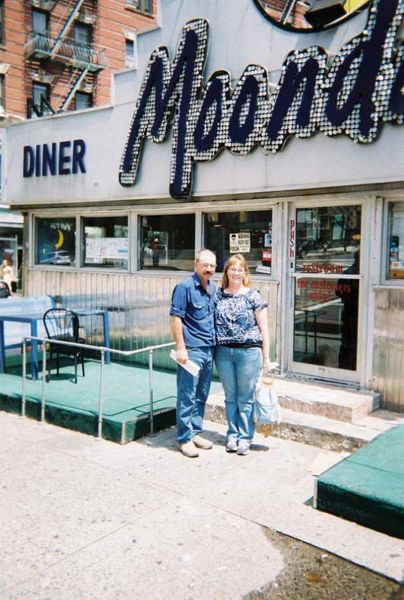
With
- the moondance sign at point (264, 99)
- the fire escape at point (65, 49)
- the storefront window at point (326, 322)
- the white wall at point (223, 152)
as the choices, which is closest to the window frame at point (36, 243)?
the white wall at point (223, 152)

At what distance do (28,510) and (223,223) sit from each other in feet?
14.8

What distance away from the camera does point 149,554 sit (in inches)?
142

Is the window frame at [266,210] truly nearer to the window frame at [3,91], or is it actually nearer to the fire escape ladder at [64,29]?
the window frame at [3,91]

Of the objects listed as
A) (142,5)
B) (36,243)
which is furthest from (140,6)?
(36,243)

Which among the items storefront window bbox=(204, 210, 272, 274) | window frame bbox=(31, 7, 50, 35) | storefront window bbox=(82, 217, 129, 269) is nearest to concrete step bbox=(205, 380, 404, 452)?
storefront window bbox=(204, 210, 272, 274)

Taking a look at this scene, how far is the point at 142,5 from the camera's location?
32.3 meters

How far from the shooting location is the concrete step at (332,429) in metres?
5.36

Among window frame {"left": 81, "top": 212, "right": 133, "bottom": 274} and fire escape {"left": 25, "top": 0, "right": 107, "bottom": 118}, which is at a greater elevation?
fire escape {"left": 25, "top": 0, "right": 107, "bottom": 118}

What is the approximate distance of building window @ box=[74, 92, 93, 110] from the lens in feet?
98.5

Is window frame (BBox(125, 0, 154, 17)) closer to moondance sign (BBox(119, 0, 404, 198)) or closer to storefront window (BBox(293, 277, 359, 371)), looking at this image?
moondance sign (BBox(119, 0, 404, 198))

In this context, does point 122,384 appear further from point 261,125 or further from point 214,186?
point 261,125

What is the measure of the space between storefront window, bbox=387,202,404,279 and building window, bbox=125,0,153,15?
97.8 feet

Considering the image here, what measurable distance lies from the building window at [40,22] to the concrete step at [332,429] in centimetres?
2746

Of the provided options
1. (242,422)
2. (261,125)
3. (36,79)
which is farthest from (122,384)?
(36,79)
